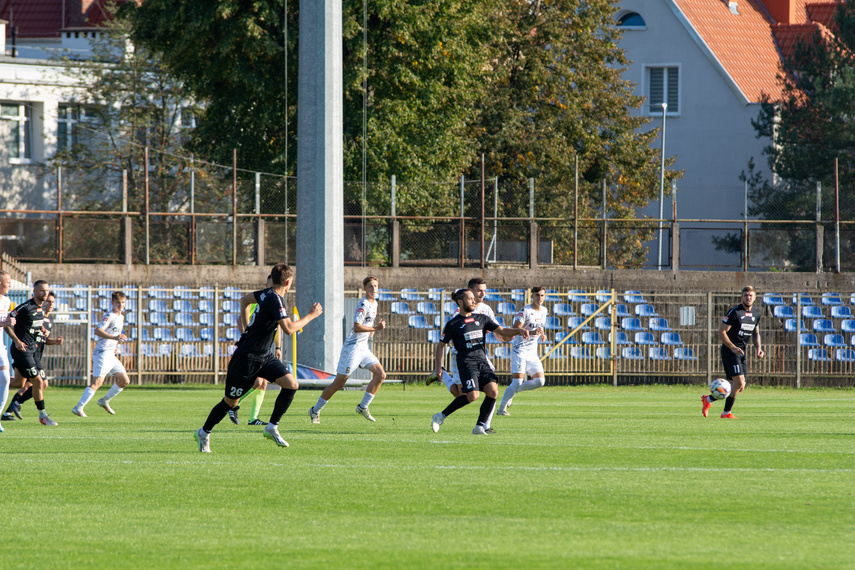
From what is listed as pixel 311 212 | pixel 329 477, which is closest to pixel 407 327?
pixel 311 212

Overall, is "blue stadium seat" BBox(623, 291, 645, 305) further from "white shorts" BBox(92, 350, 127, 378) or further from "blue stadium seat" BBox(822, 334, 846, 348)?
"white shorts" BBox(92, 350, 127, 378)

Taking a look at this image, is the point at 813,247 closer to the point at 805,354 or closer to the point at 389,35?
the point at 805,354

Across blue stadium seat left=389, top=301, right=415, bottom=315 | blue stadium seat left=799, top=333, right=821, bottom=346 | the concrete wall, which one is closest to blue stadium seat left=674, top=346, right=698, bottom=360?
the concrete wall

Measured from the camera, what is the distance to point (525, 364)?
17.9 m

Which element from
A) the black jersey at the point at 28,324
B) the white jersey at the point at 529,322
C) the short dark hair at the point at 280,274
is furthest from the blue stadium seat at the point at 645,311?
the short dark hair at the point at 280,274

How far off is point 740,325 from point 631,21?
35392 mm

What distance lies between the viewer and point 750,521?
312 inches

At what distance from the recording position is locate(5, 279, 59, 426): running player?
614 inches

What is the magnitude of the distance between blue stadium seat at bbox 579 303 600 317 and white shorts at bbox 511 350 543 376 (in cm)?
1181

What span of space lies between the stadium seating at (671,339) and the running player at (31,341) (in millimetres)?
17584

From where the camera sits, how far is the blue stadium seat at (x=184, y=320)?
28922mm

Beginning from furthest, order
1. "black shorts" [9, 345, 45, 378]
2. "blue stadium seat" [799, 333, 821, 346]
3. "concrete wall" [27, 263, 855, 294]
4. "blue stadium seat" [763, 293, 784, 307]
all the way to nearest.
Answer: "concrete wall" [27, 263, 855, 294] < "blue stadium seat" [763, 293, 784, 307] < "blue stadium seat" [799, 333, 821, 346] < "black shorts" [9, 345, 45, 378]

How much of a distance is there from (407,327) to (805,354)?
10311 millimetres

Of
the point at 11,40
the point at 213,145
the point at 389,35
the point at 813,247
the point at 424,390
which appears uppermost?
the point at 11,40
